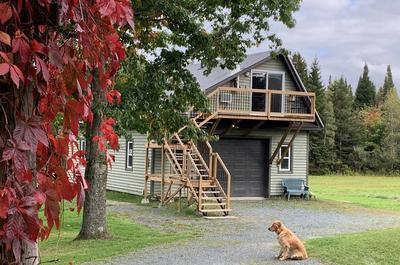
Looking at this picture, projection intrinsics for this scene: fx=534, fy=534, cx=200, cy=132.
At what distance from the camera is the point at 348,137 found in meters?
59.9

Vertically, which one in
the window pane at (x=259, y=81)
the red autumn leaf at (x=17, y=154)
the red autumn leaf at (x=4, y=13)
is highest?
the window pane at (x=259, y=81)

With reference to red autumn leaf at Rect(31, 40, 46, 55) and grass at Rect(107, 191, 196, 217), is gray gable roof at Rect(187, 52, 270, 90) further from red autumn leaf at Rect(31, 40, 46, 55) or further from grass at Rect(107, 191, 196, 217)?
red autumn leaf at Rect(31, 40, 46, 55)

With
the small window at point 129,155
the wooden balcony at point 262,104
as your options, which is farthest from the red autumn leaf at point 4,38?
the small window at point 129,155

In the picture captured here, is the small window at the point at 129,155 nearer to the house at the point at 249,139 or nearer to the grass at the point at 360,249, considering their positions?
the house at the point at 249,139

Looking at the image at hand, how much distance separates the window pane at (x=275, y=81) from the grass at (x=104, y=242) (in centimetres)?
1125

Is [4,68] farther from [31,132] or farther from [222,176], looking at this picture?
[222,176]

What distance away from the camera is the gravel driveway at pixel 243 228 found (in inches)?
387

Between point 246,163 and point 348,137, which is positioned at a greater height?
point 348,137

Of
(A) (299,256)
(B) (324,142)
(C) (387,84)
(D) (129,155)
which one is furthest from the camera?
(C) (387,84)

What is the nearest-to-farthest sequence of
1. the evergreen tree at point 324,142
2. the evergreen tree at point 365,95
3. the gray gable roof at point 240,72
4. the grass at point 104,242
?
the grass at point 104,242 < the gray gable roof at point 240,72 < the evergreen tree at point 324,142 < the evergreen tree at point 365,95

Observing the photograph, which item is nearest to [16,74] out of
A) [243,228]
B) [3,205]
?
[3,205]

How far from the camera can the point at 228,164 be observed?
23.6 metres

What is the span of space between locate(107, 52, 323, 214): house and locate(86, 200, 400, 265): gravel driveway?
1672mm

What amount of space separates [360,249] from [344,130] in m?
52.2
